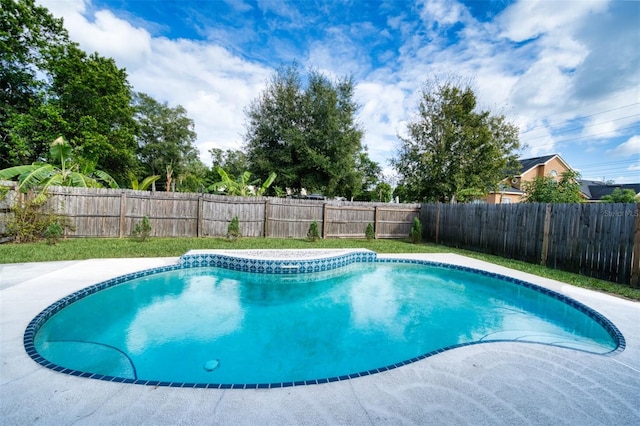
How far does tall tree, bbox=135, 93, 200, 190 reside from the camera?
29.3 m

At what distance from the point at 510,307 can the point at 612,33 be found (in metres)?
9.35

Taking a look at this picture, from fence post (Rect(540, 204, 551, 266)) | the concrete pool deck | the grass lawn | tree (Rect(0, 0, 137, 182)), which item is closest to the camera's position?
the concrete pool deck

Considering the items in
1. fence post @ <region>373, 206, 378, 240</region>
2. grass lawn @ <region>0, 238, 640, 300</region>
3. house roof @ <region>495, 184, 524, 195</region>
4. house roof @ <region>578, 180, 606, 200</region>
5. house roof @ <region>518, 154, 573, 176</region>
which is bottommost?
grass lawn @ <region>0, 238, 640, 300</region>

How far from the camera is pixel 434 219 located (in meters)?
13.4

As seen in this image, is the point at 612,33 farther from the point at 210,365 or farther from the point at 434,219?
the point at 210,365

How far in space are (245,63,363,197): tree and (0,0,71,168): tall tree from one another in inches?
419

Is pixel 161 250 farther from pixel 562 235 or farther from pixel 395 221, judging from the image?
pixel 562 235

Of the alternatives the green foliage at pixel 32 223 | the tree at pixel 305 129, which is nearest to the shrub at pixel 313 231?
the tree at pixel 305 129

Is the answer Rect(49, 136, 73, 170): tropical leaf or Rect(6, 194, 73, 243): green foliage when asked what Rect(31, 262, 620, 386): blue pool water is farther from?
Rect(49, 136, 73, 170): tropical leaf

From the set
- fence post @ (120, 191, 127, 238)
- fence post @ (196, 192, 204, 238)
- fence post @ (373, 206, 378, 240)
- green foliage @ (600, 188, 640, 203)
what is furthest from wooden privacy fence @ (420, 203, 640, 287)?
green foliage @ (600, 188, 640, 203)

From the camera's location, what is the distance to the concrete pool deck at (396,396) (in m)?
1.99

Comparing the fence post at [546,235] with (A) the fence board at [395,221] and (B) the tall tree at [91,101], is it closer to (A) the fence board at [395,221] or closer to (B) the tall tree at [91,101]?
(A) the fence board at [395,221]

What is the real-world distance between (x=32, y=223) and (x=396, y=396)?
12.0 meters

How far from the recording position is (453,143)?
16734 mm
